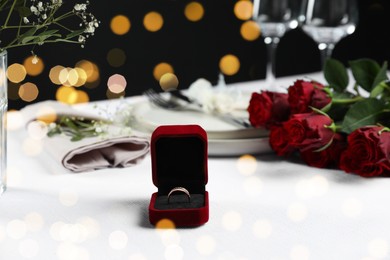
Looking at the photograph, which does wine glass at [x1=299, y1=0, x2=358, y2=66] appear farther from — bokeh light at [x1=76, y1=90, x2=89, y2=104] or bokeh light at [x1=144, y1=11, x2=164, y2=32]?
bokeh light at [x1=76, y1=90, x2=89, y2=104]

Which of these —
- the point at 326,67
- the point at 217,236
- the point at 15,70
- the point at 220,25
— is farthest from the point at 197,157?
the point at 220,25

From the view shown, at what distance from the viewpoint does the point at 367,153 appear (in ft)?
3.25

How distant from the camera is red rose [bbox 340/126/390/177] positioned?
3.20 ft

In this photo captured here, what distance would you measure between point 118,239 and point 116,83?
155cm

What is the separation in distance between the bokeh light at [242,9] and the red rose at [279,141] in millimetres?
1328

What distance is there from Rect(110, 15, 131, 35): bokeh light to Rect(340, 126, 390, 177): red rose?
1247mm

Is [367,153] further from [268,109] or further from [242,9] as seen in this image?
[242,9]

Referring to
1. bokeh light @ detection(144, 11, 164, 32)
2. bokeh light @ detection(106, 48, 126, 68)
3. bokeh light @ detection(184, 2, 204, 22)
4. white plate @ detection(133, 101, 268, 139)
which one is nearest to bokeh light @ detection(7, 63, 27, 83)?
bokeh light @ detection(106, 48, 126, 68)

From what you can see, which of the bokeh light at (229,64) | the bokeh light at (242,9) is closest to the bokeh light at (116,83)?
the bokeh light at (229,64)

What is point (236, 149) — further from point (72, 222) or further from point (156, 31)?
point (156, 31)

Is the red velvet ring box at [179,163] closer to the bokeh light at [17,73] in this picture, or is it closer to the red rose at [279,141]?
the red rose at [279,141]

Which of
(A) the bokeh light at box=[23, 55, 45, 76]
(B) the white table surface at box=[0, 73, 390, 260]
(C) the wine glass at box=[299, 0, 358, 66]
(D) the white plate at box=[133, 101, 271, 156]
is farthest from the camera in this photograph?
(A) the bokeh light at box=[23, 55, 45, 76]

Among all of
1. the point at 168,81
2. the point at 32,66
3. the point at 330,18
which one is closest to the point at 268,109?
the point at 330,18

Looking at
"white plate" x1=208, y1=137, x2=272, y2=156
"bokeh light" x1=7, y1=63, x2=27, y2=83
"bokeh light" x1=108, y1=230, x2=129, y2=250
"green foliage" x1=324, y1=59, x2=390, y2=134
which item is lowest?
"bokeh light" x1=7, y1=63, x2=27, y2=83
